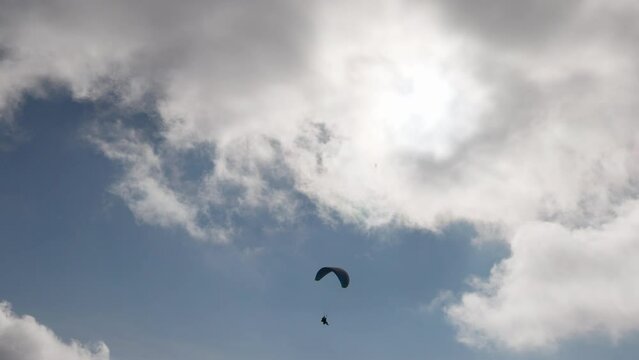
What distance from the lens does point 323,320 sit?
7894 centimetres

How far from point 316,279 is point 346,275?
489 centimetres

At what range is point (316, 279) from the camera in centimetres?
6688

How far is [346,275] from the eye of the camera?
6788cm

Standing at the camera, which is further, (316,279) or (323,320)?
(323,320)

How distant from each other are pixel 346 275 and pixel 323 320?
52.1 ft

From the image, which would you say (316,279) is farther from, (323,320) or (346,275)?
(323,320)

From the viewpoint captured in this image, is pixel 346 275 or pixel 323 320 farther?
pixel 323 320

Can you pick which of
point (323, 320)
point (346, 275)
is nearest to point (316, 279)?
point (346, 275)

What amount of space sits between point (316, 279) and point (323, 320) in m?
16.0
